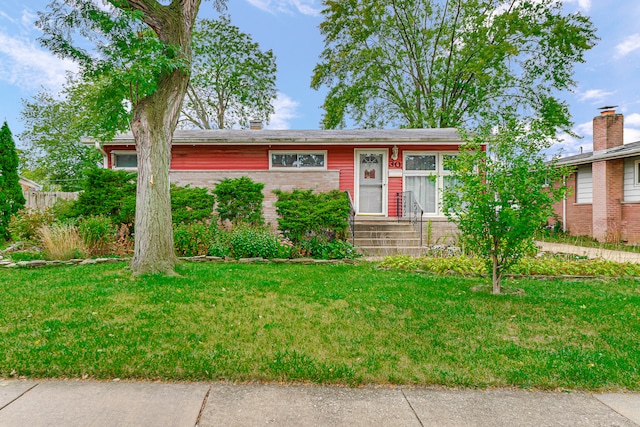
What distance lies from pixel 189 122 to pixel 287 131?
13864mm

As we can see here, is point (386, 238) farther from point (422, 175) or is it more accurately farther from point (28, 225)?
point (28, 225)

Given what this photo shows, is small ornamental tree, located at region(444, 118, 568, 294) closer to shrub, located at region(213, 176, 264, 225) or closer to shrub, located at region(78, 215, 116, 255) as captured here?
shrub, located at region(213, 176, 264, 225)

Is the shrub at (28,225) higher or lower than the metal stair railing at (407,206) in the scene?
lower

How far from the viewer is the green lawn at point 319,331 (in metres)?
2.69

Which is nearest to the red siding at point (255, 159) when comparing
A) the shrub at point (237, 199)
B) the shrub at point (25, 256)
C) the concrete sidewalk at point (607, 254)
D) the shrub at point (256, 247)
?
the shrub at point (237, 199)

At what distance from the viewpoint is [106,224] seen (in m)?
7.95

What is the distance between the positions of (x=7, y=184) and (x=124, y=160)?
3.35 m

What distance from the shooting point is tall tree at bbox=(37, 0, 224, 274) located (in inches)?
229

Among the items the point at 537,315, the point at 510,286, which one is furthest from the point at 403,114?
the point at 537,315

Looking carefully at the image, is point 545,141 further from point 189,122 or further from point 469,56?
point 189,122

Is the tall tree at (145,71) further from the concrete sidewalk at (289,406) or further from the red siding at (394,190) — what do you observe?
the red siding at (394,190)

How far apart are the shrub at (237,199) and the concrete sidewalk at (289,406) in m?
6.38

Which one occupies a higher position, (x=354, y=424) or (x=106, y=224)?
(x=106, y=224)

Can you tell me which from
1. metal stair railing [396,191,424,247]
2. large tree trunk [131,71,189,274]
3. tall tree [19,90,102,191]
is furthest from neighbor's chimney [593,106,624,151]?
tall tree [19,90,102,191]
